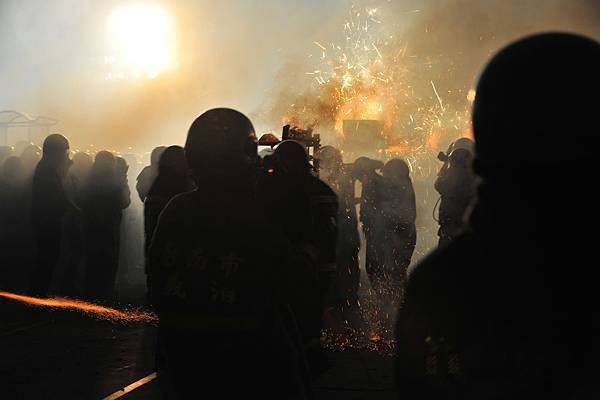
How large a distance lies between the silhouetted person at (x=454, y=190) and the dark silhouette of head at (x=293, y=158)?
269 centimetres

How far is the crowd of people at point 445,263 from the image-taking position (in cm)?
146

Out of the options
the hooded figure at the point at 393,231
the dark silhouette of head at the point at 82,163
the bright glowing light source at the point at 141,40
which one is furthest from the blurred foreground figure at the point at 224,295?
the bright glowing light source at the point at 141,40

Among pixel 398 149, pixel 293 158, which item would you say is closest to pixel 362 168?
pixel 293 158

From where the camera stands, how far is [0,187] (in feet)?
35.7

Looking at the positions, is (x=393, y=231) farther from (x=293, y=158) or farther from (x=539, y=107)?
(x=539, y=107)

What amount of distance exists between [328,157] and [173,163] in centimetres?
330

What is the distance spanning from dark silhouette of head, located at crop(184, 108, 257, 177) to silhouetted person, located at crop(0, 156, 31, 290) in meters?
8.65

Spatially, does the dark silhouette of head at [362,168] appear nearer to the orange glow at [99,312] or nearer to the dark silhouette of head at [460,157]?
the dark silhouette of head at [460,157]

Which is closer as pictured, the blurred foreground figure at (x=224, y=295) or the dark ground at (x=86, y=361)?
the blurred foreground figure at (x=224, y=295)

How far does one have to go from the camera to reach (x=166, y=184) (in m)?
6.28

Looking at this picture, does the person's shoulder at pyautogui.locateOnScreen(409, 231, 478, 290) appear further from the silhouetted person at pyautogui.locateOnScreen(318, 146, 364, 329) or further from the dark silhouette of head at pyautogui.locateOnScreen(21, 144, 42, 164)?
the dark silhouette of head at pyautogui.locateOnScreen(21, 144, 42, 164)

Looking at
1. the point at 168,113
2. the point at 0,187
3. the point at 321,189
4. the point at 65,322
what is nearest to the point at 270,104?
the point at 0,187

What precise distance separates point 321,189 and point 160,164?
4.93ft

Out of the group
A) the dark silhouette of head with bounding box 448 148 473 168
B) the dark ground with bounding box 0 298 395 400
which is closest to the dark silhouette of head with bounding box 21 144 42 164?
the dark ground with bounding box 0 298 395 400
